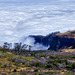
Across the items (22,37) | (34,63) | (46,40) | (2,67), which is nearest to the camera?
(2,67)

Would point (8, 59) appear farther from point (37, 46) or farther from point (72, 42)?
point (37, 46)

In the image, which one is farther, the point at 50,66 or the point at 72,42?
the point at 72,42

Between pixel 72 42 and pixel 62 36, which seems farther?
pixel 62 36

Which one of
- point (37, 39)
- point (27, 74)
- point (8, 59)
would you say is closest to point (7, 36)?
point (37, 39)

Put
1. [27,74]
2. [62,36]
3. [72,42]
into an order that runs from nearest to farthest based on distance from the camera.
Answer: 1. [27,74]
2. [72,42]
3. [62,36]

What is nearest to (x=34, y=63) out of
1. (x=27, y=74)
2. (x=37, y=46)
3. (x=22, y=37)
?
(x=27, y=74)

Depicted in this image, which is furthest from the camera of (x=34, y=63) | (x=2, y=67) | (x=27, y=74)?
(x=34, y=63)

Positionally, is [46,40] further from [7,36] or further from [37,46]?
[7,36]

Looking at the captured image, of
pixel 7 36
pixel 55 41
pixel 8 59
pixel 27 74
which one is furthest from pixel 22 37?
pixel 27 74

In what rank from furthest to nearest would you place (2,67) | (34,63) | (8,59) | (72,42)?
(72,42) → (8,59) → (34,63) → (2,67)
